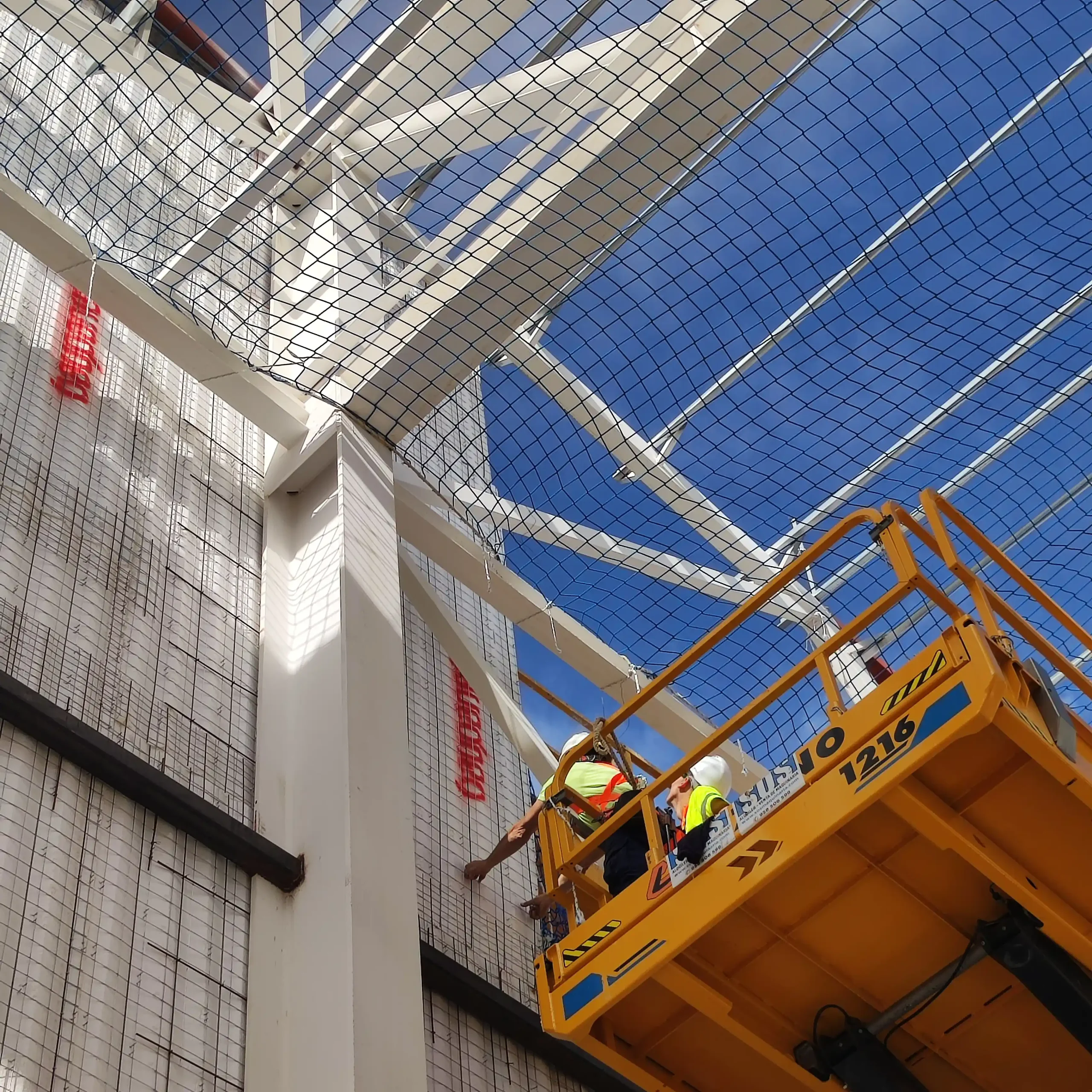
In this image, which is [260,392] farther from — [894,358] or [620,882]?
[894,358]

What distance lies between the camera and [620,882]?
6.14 m

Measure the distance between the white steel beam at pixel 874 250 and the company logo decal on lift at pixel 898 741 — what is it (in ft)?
10.8

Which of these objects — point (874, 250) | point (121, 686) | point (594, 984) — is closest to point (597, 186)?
point (874, 250)

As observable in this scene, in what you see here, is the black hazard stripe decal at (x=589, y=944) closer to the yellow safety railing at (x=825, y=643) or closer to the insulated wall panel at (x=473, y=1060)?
the yellow safety railing at (x=825, y=643)

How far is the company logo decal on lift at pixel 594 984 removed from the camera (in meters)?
5.27

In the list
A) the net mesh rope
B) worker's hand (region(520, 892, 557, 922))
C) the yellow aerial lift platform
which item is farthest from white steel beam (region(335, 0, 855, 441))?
worker's hand (region(520, 892, 557, 922))

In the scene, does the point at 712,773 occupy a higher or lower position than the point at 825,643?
higher

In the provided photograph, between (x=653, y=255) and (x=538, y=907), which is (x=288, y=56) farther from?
(x=538, y=907)

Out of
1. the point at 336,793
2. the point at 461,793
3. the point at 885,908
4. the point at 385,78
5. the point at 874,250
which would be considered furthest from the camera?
the point at 874,250

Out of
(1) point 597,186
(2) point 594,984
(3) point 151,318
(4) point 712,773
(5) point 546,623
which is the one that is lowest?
(2) point 594,984

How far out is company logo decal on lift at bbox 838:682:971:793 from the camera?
4793 millimetres

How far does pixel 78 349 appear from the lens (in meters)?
7.00

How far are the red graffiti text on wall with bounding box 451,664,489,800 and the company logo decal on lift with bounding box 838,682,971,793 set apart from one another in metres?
3.20

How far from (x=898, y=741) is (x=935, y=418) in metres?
4.16
